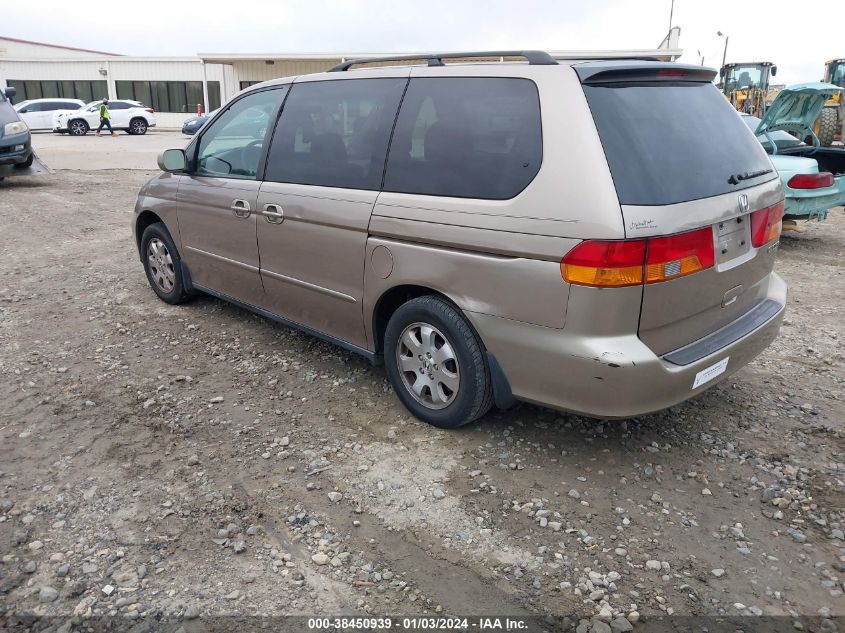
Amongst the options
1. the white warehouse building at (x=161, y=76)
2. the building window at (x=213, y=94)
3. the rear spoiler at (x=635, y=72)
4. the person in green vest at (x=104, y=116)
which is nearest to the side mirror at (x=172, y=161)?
the rear spoiler at (x=635, y=72)

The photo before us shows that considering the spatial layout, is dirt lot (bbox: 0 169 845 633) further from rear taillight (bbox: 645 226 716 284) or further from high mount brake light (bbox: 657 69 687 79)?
high mount brake light (bbox: 657 69 687 79)

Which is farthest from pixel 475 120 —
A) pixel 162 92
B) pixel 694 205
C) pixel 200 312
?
pixel 162 92

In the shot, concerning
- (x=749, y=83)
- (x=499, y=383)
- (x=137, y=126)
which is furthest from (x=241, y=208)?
(x=137, y=126)

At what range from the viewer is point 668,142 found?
2.91 meters

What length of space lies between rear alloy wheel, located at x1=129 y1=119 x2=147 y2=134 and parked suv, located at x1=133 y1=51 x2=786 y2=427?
107 feet

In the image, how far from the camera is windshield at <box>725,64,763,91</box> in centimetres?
2033

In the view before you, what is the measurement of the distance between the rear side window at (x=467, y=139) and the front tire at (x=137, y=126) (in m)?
33.6

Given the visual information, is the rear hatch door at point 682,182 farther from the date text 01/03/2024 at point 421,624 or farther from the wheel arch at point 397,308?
the date text 01/03/2024 at point 421,624

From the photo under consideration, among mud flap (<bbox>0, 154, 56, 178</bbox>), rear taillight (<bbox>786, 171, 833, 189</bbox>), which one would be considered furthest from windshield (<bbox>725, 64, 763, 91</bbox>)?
mud flap (<bbox>0, 154, 56, 178</bbox>)

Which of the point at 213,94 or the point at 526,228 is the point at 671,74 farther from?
the point at 213,94

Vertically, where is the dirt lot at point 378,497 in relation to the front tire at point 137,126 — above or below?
below

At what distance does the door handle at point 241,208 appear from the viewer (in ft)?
14.0

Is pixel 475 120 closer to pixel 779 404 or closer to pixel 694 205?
pixel 694 205

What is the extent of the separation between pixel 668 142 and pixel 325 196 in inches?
72.9
